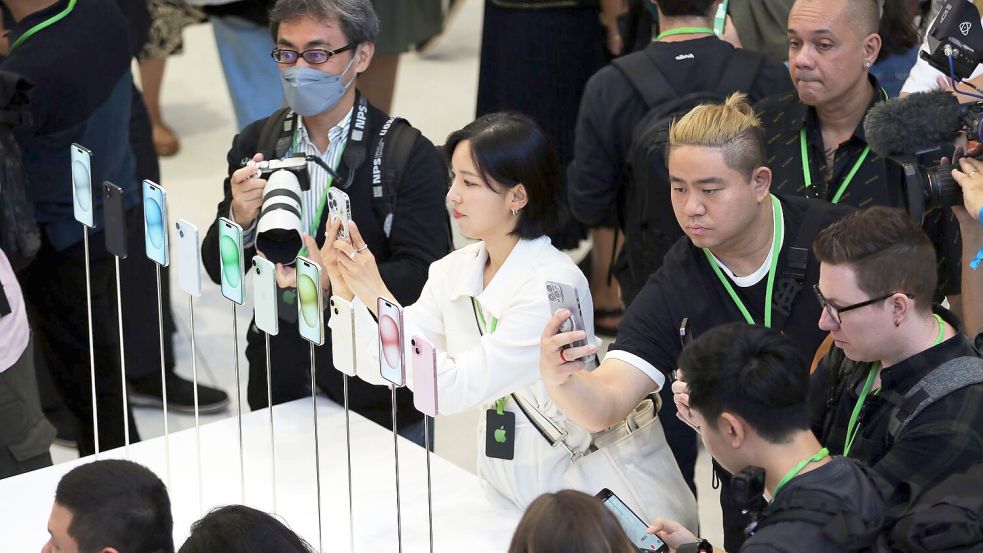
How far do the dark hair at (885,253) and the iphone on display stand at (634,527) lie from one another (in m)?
0.55

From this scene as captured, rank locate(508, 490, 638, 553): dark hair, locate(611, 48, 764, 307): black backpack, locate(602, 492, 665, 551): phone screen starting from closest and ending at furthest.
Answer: locate(508, 490, 638, 553): dark hair < locate(602, 492, 665, 551): phone screen < locate(611, 48, 764, 307): black backpack

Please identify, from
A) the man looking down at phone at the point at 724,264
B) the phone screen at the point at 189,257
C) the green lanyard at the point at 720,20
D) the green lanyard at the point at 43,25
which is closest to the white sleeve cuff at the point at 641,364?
the man looking down at phone at the point at 724,264

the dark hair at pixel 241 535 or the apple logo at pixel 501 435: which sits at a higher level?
the dark hair at pixel 241 535

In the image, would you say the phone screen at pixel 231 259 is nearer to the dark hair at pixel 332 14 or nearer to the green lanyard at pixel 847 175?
the dark hair at pixel 332 14

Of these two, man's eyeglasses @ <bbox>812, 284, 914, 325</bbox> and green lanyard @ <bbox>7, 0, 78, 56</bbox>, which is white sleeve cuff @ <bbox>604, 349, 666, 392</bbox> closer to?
man's eyeglasses @ <bbox>812, 284, 914, 325</bbox>

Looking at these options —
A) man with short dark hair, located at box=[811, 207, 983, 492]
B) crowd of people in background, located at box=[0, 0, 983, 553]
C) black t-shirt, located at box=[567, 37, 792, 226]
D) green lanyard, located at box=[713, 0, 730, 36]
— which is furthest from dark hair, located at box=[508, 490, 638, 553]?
green lanyard, located at box=[713, 0, 730, 36]

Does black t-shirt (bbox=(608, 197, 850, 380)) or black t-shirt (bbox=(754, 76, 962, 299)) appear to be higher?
black t-shirt (bbox=(754, 76, 962, 299))

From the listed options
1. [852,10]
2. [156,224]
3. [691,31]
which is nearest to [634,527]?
[156,224]

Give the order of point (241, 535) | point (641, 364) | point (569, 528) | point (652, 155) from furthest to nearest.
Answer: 1. point (652, 155)
2. point (641, 364)
3. point (241, 535)
4. point (569, 528)

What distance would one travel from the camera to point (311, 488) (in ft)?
9.70

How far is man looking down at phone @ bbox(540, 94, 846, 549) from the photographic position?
2.79 meters

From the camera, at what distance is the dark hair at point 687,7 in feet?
12.1

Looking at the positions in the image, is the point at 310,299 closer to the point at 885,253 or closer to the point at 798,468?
the point at 798,468

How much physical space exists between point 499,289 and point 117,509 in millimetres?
917
